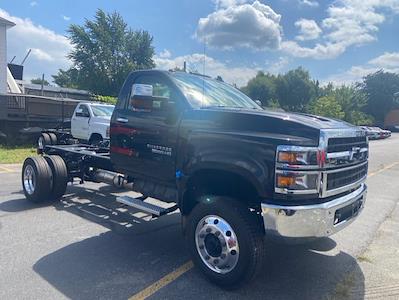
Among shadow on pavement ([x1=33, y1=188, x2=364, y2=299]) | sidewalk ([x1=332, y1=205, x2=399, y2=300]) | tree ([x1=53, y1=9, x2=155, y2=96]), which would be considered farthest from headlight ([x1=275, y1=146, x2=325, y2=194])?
tree ([x1=53, y1=9, x2=155, y2=96])

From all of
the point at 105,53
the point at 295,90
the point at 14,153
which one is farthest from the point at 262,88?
the point at 14,153

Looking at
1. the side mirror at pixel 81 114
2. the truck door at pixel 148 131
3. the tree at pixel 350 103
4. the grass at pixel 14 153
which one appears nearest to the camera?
the truck door at pixel 148 131

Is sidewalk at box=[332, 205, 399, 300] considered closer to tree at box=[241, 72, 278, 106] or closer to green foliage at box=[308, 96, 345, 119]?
green foliage at box=[308, 96, 345, 119]

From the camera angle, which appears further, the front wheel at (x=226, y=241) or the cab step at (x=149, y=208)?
the cab step at (x=149, y=208)

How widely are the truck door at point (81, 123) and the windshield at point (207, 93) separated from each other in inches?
368

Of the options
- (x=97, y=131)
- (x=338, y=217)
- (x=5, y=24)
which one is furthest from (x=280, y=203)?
(x=5, y=24)

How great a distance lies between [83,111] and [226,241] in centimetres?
1171

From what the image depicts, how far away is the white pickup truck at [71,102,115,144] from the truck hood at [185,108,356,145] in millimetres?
9752

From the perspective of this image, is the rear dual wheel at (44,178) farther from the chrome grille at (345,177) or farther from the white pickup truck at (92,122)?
the white pickup truck at (92,122)

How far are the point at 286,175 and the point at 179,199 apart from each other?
147cm

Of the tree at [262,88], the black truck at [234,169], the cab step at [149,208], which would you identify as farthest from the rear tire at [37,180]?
the tree at [262,88]

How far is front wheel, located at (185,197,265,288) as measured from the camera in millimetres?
3477

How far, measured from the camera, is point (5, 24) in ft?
81.3

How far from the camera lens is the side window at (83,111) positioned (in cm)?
1393
